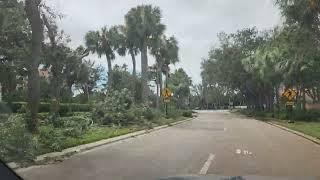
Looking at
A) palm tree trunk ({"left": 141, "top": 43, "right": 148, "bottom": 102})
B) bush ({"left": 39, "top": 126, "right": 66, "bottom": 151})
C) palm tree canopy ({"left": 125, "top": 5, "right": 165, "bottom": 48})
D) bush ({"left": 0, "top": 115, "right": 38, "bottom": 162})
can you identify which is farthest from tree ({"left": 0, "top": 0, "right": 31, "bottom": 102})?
palm tree trunk ({"left": 141, "top": 43, "right": 148, "bottom": 102})

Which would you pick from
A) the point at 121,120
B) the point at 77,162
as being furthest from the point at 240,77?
the point at 77,162

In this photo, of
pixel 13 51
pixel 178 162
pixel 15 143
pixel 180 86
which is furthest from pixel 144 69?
pixel 180 86

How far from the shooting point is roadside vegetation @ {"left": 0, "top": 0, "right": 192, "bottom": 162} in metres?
22.9

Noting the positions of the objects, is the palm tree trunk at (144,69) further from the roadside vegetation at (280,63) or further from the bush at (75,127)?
the bush at (75,127)

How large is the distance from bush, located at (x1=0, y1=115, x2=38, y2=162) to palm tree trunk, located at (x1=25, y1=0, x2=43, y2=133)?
23.4ft

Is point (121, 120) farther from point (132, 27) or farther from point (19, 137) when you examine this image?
point (19, 137)

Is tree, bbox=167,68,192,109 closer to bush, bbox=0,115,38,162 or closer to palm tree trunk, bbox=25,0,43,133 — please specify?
palm tree trunk, bbox=25,0,43,133

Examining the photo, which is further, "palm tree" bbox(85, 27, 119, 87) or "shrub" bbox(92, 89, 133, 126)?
"palm tree" bbox(85, 27, 119, 87)

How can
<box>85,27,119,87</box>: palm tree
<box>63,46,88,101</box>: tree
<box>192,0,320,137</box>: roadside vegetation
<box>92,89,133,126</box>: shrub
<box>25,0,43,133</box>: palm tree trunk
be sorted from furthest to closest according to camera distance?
<box>85,27,119,87</box>: palm tree → <box>63,46,88,101</box>: tree → <box>92,89,133,126</box>: shrub → <box>192,0,320,137</box>: roadside vegetation → <box>25,0,43,133</box>: palm tree trunk

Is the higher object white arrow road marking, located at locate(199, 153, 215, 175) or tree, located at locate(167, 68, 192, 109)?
tree, located at locate(167, 68, 192, 109)

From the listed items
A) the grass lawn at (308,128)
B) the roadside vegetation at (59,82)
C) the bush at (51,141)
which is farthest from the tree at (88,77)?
the bush at (51,141)

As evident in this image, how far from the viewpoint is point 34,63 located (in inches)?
1056

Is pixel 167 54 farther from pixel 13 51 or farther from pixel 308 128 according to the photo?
pixel 13 51

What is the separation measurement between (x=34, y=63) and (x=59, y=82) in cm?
3384
